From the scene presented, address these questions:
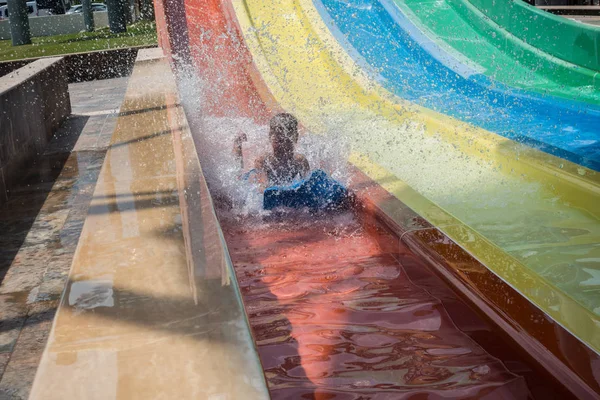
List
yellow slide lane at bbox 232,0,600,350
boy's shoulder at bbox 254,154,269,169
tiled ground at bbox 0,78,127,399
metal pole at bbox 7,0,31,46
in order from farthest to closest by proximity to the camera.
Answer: metal pole at bbox 7,0,31,46 < boy's shoulder at bbox 254,154,269,169 < yellow slide lane at bbox 232,0,600,350 < tiled ground at bbox 0,78,127,399

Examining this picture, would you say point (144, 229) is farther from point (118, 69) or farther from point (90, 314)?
point (118, 69)

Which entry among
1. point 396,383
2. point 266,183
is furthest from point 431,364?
point 266,183

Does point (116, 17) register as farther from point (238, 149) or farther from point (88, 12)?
point (238, 149)

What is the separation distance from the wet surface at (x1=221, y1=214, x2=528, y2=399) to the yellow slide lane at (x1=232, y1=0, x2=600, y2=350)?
267mm

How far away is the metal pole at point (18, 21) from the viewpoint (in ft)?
48.0

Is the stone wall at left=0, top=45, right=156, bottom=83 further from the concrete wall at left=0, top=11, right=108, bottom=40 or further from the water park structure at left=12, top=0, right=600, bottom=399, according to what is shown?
the concrete wall at left=0, top=11, right=108, bottom=40

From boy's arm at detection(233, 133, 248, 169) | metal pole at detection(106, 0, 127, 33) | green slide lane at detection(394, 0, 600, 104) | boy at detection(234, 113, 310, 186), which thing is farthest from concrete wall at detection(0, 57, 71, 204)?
metal pole at detection(106, 0, 127, 33)

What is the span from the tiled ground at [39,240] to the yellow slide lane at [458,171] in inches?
61.7

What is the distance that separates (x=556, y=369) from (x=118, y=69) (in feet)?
31.1

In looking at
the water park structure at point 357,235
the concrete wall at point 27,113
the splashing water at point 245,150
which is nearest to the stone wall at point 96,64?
the concrete wall at point 27,113

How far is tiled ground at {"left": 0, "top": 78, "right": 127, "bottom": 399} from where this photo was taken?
226 centimetres

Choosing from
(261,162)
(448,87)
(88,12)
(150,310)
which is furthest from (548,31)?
(88,12)

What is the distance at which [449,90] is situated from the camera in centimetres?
619

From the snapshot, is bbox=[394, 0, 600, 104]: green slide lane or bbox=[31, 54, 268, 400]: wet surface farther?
bbox=[394, 0, 600, 104]: green slide lane
